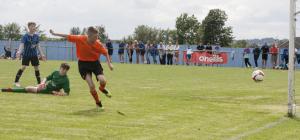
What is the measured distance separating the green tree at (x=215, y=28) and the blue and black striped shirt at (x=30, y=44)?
226 ft

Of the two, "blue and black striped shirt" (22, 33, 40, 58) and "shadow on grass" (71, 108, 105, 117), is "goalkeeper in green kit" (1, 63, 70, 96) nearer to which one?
"blue and black striped shirt" (22, 33, 40, 58)

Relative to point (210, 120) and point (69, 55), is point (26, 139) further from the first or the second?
point (69, 55)

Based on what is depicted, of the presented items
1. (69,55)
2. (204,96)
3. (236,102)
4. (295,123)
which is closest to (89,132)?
(295,123)

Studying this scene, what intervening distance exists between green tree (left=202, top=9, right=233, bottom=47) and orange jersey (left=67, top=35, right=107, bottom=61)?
73889 mm

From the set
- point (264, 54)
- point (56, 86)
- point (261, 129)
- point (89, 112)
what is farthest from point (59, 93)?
point (264, 54)

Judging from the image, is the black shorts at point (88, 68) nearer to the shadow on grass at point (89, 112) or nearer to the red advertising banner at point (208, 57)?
the shadow on grass at point (89, 112)

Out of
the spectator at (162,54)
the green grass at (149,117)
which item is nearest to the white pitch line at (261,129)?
the green grass at (149,117)

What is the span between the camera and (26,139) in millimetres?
8188

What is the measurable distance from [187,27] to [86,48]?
8429 centimetres

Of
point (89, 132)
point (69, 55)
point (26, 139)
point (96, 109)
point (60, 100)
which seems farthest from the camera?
point (69, 55)

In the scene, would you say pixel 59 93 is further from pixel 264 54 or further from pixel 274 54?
pixel 274 54

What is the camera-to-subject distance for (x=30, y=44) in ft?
57.7

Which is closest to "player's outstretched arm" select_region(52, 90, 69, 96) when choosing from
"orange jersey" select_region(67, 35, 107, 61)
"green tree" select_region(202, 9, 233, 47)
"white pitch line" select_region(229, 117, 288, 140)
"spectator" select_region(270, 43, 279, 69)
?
"orange jersey" select_region(67, 35, 107, 61)

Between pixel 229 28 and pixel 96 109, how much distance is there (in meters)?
76.4
